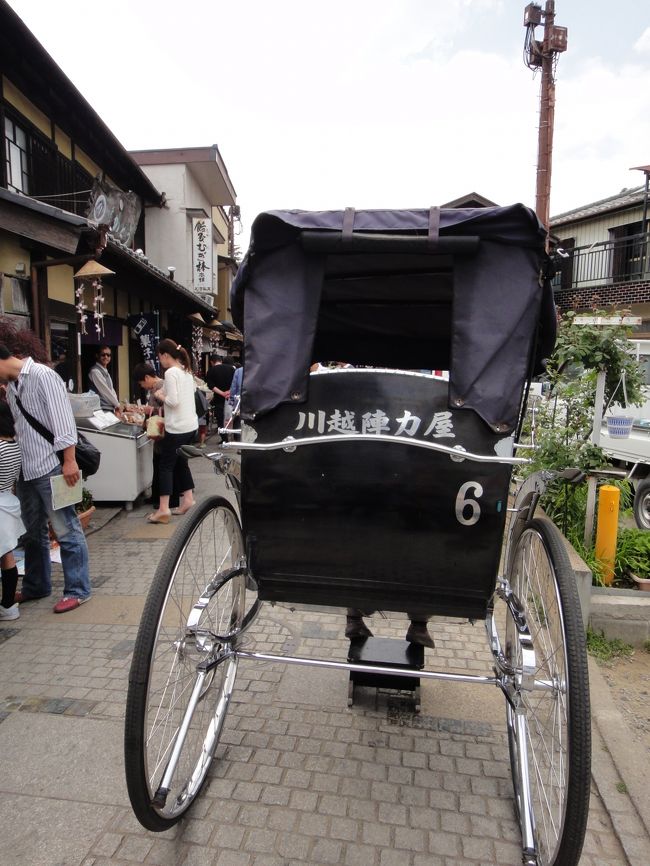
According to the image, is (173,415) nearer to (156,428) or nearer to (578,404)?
(156,428)

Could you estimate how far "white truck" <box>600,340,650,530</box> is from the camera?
→ 6.83 meters

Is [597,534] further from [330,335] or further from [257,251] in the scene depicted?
[257,251]

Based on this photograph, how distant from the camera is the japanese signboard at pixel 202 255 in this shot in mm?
16328

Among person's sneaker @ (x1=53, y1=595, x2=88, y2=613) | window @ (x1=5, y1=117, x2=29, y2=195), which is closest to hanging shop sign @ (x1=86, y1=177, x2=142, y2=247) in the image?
window @ (x1=5, y1=117, x2=29, y2=195)

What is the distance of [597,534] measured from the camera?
4.43 meters

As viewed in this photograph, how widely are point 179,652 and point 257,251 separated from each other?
160 cm

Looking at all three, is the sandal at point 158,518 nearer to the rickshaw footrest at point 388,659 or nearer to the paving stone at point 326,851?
the rickshaw footrest at point 388,659

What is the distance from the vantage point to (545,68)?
1308 cm

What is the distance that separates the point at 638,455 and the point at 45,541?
676 cm

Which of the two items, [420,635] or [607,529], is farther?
[607,529]

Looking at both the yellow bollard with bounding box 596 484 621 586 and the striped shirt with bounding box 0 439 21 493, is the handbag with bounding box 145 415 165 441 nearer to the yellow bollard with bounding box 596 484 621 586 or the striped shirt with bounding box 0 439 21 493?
the striped shirt with bounding box 0 439 21 493

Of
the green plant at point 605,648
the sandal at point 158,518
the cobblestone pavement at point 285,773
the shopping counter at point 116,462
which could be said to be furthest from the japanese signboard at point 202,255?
the green plant at point 605,648

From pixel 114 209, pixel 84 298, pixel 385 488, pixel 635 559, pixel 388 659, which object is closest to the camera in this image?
pixel 385 488

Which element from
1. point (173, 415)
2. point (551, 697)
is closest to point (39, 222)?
point (173, 415)
